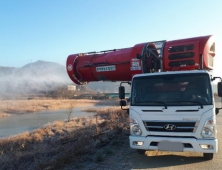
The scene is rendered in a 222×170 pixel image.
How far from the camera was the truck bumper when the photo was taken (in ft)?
18.0

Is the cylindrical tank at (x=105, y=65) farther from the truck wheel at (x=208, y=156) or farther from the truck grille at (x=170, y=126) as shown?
the truck wheel at (x=208, y=156)

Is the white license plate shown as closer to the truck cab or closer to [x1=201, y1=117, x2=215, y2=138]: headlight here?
the truck cab

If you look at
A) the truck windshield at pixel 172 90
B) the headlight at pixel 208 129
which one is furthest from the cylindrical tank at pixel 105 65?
the headlight at pixel 208 129

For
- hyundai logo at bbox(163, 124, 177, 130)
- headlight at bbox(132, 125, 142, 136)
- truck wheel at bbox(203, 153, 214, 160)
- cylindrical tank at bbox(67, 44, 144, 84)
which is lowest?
truck wheel at bbox(203, 153, 214, 160)

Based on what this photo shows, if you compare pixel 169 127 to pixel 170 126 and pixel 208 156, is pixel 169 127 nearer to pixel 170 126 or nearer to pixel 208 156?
pixel 170 126

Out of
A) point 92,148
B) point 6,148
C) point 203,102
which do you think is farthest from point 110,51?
point 6,148

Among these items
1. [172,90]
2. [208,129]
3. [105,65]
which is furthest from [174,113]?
[105,65]

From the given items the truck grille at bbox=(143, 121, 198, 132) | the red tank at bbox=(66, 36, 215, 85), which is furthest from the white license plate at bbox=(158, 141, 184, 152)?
the red tank at bbox=(66, 36, 215, 85)

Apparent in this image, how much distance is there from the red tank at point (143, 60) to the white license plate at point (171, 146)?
245cm

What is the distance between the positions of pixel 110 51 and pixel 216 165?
4.92 metres

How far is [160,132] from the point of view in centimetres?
580

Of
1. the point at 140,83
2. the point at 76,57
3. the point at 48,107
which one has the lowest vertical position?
the point at 48,107

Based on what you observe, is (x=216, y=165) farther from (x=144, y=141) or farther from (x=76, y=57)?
(x=76, y=57)

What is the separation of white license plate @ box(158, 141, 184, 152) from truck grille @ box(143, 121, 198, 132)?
30 centimetres
